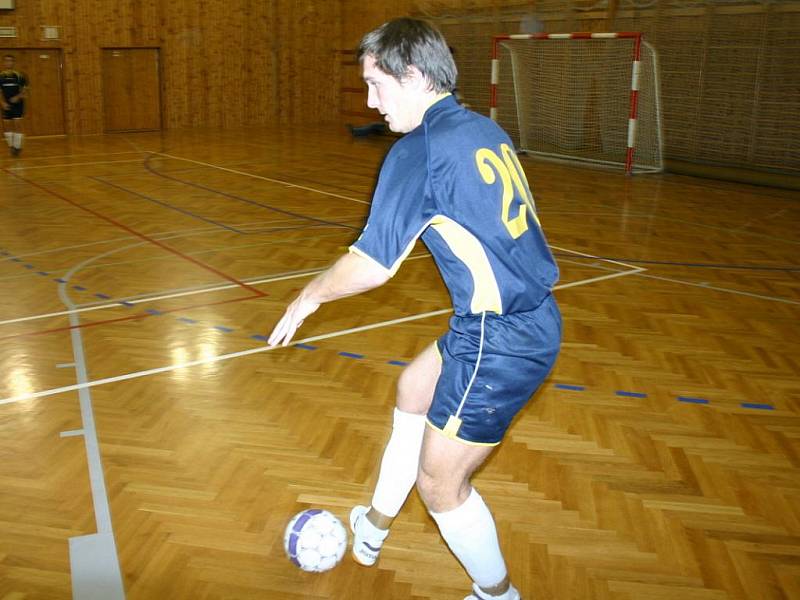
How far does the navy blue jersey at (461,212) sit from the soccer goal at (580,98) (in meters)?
12.0

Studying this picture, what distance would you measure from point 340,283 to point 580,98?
14072 millimetres

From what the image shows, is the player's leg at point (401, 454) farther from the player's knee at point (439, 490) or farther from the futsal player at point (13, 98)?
the futsal player at point (13, 98)

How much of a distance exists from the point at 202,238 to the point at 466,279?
6824 mm

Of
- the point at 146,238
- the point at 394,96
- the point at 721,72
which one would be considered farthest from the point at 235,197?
the point at 394,96

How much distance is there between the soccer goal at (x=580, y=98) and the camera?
46.7 feet

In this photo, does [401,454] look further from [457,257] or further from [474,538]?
[457,257]

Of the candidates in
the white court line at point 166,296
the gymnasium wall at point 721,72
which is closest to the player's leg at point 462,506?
the white court line at point 166,296

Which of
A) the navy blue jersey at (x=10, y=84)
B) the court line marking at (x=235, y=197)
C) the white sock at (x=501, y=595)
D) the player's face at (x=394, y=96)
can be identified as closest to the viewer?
the player's face at (x=394, y=96)

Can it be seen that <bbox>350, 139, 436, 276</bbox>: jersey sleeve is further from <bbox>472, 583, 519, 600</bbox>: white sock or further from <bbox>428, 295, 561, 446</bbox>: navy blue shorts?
<bbox>472, 583, 519, 600</bbox>: white sock

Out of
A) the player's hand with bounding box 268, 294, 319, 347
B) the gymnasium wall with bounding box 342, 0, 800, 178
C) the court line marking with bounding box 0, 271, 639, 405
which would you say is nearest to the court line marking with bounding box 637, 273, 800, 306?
the court line marking with bounding box 0, 271, 639, 405

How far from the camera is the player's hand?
229 centimetres

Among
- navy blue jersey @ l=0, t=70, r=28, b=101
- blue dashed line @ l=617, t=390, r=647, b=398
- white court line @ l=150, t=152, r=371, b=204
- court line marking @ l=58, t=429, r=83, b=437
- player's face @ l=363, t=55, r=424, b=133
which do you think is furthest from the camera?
navy blue jersey @ l=0, t=70, r=28, b=101

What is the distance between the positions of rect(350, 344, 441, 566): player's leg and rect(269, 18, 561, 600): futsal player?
0.34 meters

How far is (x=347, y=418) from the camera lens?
14.1 ft
